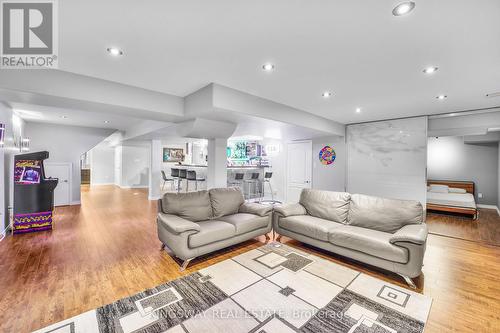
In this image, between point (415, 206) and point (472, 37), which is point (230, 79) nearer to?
point (472, 37)

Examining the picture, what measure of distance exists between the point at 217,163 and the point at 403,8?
4.12 metres

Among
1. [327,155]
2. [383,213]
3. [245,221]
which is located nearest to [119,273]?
[245,221]

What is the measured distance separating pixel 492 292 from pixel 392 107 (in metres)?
3.23

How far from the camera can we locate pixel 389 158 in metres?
5.19

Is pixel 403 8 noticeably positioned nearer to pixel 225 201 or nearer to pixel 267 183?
pixel 225 201

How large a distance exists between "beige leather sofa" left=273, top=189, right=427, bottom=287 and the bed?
161 inches

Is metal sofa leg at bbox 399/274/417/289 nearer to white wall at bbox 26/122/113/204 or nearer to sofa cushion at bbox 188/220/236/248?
sofa cushion at bbox 188/220/236/248

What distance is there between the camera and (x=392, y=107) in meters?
4.30

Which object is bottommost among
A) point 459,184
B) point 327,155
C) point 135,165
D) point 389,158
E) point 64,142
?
point 459,184

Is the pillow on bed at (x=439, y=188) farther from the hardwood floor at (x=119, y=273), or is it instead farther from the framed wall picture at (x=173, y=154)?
the framed wall picture at (x=173, y=154)

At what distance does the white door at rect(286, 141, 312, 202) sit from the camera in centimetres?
683

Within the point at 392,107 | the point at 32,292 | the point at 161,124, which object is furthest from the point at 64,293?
the point at 392,107

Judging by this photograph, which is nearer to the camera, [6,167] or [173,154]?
[6,167]

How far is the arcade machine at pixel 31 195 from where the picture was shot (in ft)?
13.5
